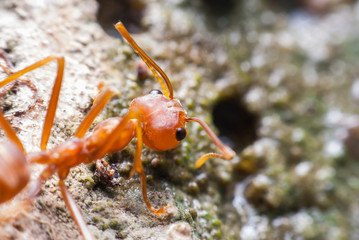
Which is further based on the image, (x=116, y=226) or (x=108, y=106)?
(x=108, y=106)

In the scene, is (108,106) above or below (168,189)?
above

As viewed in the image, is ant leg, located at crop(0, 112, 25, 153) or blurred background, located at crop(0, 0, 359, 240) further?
blurred background, located at crop(0, 0, 359, 240)

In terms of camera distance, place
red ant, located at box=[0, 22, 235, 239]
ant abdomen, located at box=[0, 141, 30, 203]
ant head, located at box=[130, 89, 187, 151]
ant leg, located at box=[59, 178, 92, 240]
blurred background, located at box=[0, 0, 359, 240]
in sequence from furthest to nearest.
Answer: blurred background, located at box=[0, 0, 359, 240] → ant head, located at box=[130, 89, 187, 151] → red ant, located at box=[0, 22, 235, 239] → ant leg, located at box=[59, 178, 92, 240] → ant abdomen, located at box=[0, 141, 30, 203]

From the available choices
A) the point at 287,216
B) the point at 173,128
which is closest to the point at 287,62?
the point at 287,216

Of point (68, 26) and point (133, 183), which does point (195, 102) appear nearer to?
point (133, 183)

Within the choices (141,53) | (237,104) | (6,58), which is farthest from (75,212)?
(237,104)

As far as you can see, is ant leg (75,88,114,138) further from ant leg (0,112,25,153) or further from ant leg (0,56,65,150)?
ant leg (0,112,25,153)

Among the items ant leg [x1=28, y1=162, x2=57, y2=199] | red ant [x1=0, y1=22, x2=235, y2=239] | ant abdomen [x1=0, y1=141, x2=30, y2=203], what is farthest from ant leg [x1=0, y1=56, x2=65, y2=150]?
ant abdomen [x1=0, y1=141, x2=30, y2=203]

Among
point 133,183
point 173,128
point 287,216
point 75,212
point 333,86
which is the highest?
point 333,86
